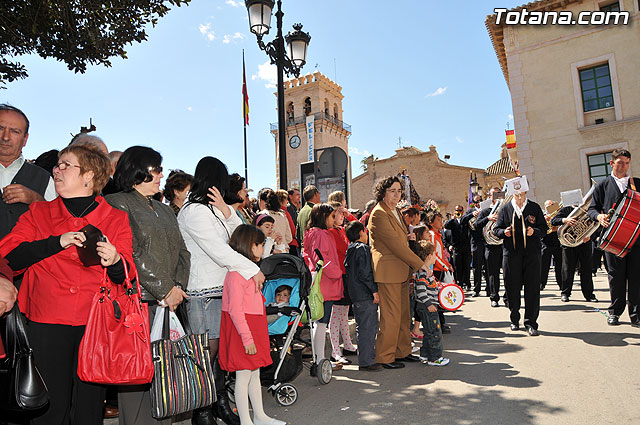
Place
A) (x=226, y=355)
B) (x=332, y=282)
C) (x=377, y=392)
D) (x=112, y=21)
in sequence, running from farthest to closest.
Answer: (x=112, y=21) → (x=332, y=282) → (x=377, y=392) → (x=226, y=355)

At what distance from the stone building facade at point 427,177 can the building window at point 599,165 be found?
104 feet

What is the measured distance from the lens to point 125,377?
222 centimetres

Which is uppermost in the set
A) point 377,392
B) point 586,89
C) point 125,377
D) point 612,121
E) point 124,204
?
point 586,89

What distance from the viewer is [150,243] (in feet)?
9.61

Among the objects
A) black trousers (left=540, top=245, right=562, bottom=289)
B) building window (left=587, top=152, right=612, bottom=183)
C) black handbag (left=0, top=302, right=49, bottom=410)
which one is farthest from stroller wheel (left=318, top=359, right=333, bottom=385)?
building window (left=587, top=152, right=612, bottom=183)

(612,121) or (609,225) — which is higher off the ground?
(612,121)

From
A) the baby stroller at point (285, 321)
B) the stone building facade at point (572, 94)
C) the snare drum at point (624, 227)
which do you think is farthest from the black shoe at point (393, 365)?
the stone building facade at point (572, 94)

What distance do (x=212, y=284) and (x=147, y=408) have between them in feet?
3.56

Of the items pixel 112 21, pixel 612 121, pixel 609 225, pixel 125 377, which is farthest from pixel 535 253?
pixel 612 121

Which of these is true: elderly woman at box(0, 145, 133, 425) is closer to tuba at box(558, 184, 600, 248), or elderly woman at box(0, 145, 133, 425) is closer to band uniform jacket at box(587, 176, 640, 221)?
band uniform jacket at box(587, 176, 640, 221)

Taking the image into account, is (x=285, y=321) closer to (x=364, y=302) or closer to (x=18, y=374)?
(x=364, y=302)

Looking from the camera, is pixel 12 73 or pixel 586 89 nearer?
pixel 12 73

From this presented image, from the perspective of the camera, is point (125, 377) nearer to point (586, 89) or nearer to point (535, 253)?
point (535, 253)

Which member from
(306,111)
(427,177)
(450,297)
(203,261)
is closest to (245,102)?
(450,297)
